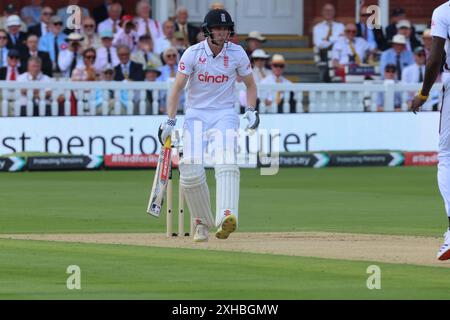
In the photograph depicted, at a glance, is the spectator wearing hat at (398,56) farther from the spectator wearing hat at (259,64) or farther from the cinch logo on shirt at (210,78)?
the cinch logo on shirt at (210,78)

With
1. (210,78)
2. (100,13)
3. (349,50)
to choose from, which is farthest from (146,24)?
(210,78)

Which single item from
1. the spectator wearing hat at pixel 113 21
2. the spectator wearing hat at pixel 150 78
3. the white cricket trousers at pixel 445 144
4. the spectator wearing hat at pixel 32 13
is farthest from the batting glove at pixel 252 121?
the spectator wearing hat at pixel 32 13

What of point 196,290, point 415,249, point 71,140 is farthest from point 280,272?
point 71,140

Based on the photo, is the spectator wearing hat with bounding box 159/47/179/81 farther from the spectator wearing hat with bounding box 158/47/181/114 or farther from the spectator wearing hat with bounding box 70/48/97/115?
the spectator wearing hat with bounding box 70/48/97/115

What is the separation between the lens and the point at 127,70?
2700 centimetres

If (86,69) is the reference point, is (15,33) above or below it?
above

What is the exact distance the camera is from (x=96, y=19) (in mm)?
29219

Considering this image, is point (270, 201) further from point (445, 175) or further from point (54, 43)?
point (54, 43)

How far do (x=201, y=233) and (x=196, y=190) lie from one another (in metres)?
0.40

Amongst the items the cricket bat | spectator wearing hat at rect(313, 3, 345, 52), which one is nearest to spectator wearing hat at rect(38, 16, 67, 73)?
spectator wearing hat at rect(313, 3, 345, 52)

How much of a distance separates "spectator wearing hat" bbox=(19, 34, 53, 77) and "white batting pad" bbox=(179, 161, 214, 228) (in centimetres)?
1232

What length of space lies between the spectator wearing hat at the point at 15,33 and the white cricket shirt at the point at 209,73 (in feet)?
41.3

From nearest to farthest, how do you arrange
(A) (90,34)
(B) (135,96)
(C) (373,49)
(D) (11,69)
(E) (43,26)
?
(D) (11,69), (B) (135,96), (A) (90,34), (E) (43,26), (C) (373,49)

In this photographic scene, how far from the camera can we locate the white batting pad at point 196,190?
14.2 metres
